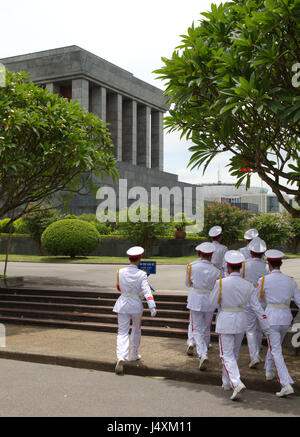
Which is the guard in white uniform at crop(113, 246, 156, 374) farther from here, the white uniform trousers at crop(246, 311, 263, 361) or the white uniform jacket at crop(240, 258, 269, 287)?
the white uniform jacket at crop(240, 258, 269, 287)

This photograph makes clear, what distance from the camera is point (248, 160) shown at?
30.2ft

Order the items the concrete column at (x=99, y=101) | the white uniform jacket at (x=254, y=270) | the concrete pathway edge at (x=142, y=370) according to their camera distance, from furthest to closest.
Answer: the concrete column at (x=99, y=101)
the white uniform jacket at (x=254, y=270)
the concrete pathway edge at (x=142, y=370)

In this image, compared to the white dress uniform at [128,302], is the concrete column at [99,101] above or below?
above

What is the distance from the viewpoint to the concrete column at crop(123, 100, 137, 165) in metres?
56.5

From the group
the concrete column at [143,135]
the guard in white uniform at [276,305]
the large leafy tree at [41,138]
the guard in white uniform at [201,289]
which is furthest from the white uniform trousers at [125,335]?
the concrete column at [143,135]

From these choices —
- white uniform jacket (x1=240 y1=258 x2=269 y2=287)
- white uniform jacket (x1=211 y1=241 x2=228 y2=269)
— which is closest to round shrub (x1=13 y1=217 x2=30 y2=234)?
white uniform jacket (x1=211 y1=241 x2=228 y2=269)

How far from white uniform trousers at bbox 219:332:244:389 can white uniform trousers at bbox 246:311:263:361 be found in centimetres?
102

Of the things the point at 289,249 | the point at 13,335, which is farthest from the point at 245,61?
the point at 289,249

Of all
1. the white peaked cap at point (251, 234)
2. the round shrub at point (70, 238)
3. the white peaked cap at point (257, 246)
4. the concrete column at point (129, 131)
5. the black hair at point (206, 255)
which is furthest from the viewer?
the concrete column at point (129, 131)

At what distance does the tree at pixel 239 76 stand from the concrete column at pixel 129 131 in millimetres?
47649

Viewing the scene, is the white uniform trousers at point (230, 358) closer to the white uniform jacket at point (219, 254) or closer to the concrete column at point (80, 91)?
the white uniform jacket at point (219, 254)

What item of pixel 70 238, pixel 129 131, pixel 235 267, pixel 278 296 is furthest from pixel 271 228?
pixel 129 131

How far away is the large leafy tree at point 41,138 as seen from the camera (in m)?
12.1
